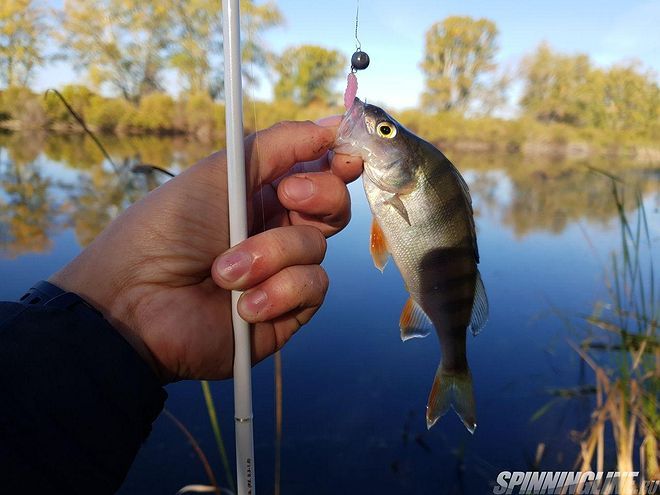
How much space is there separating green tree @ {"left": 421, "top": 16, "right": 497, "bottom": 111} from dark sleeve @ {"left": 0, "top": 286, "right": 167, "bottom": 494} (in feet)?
17.1

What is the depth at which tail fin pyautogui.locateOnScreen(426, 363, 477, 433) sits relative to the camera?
5.31ft

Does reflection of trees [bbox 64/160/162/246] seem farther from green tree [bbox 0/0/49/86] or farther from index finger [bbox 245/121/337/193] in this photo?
green tree [bbox 0/0/49/86]

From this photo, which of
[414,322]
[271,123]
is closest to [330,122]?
[414,322]

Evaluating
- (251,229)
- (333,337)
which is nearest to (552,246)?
(333,337)

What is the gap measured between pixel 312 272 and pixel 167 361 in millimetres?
586

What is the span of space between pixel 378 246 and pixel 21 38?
22.6 metres

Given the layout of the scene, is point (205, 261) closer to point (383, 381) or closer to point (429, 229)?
point (429, 229)

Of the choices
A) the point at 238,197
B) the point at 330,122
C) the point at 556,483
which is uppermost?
the point at 330,122

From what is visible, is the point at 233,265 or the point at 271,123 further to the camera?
the point at 271,123

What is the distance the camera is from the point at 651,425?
2.38 m

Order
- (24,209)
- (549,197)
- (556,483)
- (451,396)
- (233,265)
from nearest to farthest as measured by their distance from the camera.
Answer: (233,265)
(451,396)
(556,483)
(24,209)
(549,197)

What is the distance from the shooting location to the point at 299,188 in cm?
176

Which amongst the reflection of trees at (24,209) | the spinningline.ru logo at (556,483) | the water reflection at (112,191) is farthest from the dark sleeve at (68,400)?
the reflection of trees at (24,209)

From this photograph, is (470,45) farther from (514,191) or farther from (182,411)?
(182,411)
